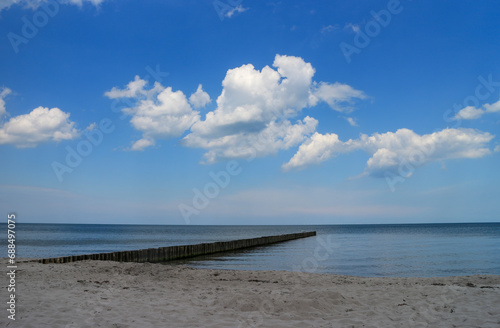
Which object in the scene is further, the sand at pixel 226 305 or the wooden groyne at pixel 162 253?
the wooden groyne at pixel 162 253

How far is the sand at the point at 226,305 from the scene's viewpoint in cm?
777

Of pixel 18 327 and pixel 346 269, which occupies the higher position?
pixel 18 327

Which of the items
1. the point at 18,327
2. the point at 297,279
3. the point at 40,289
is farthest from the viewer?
the point at 297,279

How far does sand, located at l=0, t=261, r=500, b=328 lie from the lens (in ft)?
25.5

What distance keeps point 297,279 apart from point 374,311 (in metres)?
6.64

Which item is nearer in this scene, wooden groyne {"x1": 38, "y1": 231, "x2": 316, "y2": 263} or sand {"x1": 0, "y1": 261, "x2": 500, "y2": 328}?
sand {"x1": 0, "y1": 261, "x2": 500, "y2": 328}

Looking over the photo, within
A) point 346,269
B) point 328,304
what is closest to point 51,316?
point 328,304

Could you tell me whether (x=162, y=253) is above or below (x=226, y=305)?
below

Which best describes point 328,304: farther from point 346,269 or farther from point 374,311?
point 346,269

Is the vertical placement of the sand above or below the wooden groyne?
above

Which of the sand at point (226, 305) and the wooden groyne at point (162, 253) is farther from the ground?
the sand at point (226, 305)

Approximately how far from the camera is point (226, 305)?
30.5 ft

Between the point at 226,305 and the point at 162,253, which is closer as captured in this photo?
the point at 226,305

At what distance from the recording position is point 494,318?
8.16m
